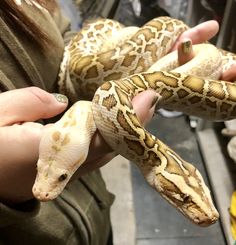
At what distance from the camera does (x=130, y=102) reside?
0.70 meters

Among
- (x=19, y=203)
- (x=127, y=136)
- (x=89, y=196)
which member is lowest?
(x=89, y=196)

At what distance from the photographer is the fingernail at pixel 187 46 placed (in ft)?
2.82

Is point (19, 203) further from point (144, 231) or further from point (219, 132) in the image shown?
point (219, 132)

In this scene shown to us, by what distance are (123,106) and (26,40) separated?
0.70 feet

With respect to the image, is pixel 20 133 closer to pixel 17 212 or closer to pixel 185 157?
pixel 17 212

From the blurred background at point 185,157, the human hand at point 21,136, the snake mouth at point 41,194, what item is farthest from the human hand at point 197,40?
the blurred background at point 185,157

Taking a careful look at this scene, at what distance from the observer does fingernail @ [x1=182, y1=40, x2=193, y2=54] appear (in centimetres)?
86

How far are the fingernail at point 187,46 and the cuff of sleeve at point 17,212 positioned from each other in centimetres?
42

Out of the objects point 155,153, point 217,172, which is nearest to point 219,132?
point 217,172

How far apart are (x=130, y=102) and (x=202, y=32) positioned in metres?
0.34

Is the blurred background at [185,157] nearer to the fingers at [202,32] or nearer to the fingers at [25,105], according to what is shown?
the fingers at [202,32]

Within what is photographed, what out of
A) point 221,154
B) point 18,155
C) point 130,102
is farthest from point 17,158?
point 221,154

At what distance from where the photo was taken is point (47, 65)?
0.80 meters

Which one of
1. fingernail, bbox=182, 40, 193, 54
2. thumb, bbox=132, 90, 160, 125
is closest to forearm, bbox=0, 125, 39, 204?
thumb, bbox=132, 90, 160, 125
